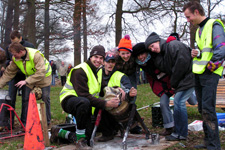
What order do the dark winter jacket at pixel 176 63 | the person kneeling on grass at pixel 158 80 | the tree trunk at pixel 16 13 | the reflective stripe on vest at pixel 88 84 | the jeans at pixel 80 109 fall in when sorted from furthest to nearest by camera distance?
1. the tree trunk at pixel 16 13
2. the person kneeling on grass at pixel 158 80
3. the dark winter jacket at pixel 176 63
4. the reflective stripe on vest at pixel 88 84
5. the jeans at pixel 80 109

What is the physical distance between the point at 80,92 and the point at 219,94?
13.3 feet

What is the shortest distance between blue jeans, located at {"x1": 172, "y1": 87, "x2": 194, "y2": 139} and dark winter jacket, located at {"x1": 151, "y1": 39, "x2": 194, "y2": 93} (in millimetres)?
106

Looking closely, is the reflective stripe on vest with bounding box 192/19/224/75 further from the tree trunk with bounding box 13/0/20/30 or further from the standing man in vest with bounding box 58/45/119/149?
the tree trunk with bounding box 13/0/20/30

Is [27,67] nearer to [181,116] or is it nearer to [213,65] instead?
[181,116]

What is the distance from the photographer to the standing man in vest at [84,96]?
12.4ft

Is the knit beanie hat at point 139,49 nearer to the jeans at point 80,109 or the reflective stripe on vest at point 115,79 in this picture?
the reflective stripe on vest at point 115,79

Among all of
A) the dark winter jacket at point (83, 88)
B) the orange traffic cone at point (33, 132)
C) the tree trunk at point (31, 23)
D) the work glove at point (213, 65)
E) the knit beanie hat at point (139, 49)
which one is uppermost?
the tree trunk at point (31, 23)

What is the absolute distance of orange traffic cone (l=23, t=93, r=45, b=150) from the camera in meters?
3.93

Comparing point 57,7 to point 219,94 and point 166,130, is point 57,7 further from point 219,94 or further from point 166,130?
point 166,130

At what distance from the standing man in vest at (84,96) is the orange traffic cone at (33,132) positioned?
0.50 meters

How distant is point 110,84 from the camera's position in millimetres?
Result: 4559

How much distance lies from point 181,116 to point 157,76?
0.78 meters

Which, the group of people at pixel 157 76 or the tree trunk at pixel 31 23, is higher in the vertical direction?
the tree trunk at pixel 31 23

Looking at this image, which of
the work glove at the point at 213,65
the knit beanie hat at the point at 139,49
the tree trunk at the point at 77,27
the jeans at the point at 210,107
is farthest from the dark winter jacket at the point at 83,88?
the tree trunk at the point at 77,27
